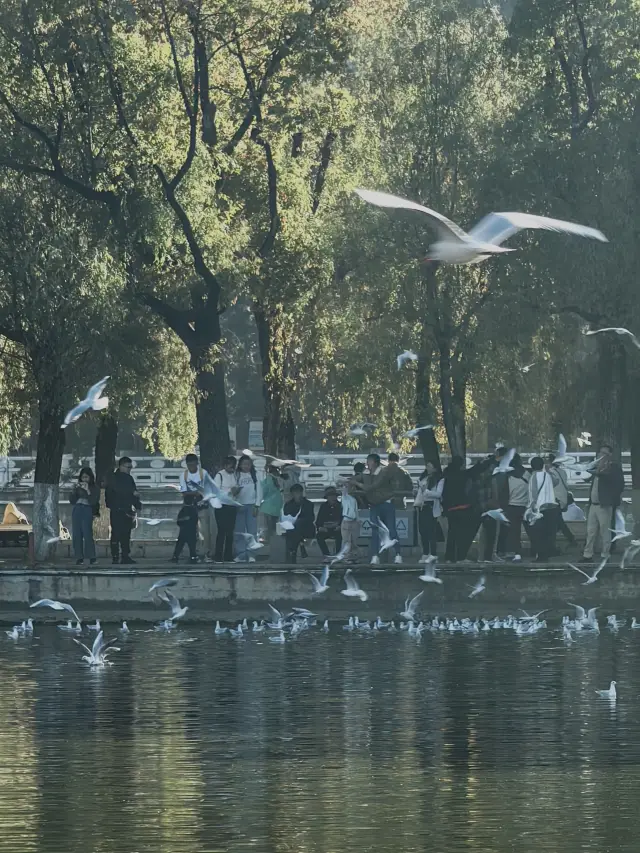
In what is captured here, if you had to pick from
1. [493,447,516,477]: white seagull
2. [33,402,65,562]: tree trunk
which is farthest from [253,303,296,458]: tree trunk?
[493,447,516,477]: white seagull

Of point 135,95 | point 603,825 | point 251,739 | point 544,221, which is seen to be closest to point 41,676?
point 251,739

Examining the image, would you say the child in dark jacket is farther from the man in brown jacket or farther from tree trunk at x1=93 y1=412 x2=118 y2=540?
tree trunk at x1=93 y1=412 x2=118 y2=540

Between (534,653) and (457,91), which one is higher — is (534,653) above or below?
below

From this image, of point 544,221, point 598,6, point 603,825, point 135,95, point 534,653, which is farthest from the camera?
point 598,6

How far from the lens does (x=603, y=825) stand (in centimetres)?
1117

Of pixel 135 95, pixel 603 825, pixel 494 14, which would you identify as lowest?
Answer: pixel 603 825

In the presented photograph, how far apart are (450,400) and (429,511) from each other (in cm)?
892

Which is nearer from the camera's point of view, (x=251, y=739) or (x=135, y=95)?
(x=251, y=739)

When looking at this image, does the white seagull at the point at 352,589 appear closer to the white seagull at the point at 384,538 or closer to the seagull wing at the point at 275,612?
the white seagull at the point at 384,538

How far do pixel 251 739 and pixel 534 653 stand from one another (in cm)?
642

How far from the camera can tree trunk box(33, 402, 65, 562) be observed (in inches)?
1092

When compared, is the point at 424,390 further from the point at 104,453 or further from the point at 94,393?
the point at 94,393

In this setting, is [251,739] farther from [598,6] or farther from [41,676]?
[598,6]

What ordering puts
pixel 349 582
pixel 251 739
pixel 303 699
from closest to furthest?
pixel 251 739 → pixel 303 699 → pixel 349 582
